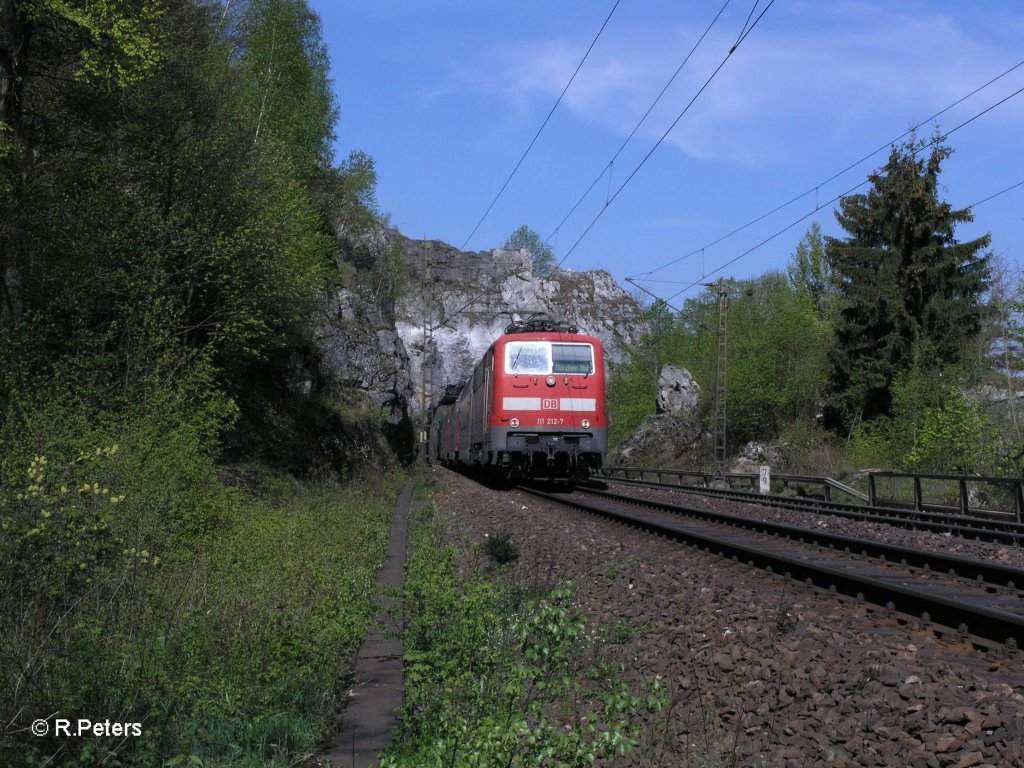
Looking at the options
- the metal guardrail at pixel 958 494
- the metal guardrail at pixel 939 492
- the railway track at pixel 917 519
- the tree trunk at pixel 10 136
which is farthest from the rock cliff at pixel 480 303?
the tree trunk at pixel 10 136

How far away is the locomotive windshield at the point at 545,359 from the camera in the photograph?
23344mm

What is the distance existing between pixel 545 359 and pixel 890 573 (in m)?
14.0

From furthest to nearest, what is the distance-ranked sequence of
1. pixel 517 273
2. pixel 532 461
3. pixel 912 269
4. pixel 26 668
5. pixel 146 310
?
1. pixel 517 273
2. pixel 912 269
3. pixel 532 461
4. pixel 146 310
5. pixel 26 668

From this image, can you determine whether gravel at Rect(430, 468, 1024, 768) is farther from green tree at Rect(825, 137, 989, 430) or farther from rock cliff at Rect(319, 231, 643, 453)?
rock cliff at Rect(319, 231, 643, 453)

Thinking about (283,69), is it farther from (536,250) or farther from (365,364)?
(536,250)

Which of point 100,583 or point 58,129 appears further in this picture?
point 58,129

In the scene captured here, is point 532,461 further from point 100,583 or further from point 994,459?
point 100,583

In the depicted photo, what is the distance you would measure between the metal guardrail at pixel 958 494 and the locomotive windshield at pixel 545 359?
7.41 metres

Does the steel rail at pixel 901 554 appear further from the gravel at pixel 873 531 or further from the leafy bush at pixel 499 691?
the leafy bush at pixel 499 691

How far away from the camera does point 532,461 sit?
23.7 metres

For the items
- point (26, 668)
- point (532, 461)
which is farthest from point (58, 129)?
point (26, 668)

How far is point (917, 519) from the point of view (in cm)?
1769

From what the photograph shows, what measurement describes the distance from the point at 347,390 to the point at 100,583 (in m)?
33.6

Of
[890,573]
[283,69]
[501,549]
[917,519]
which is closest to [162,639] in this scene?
[501,549]
